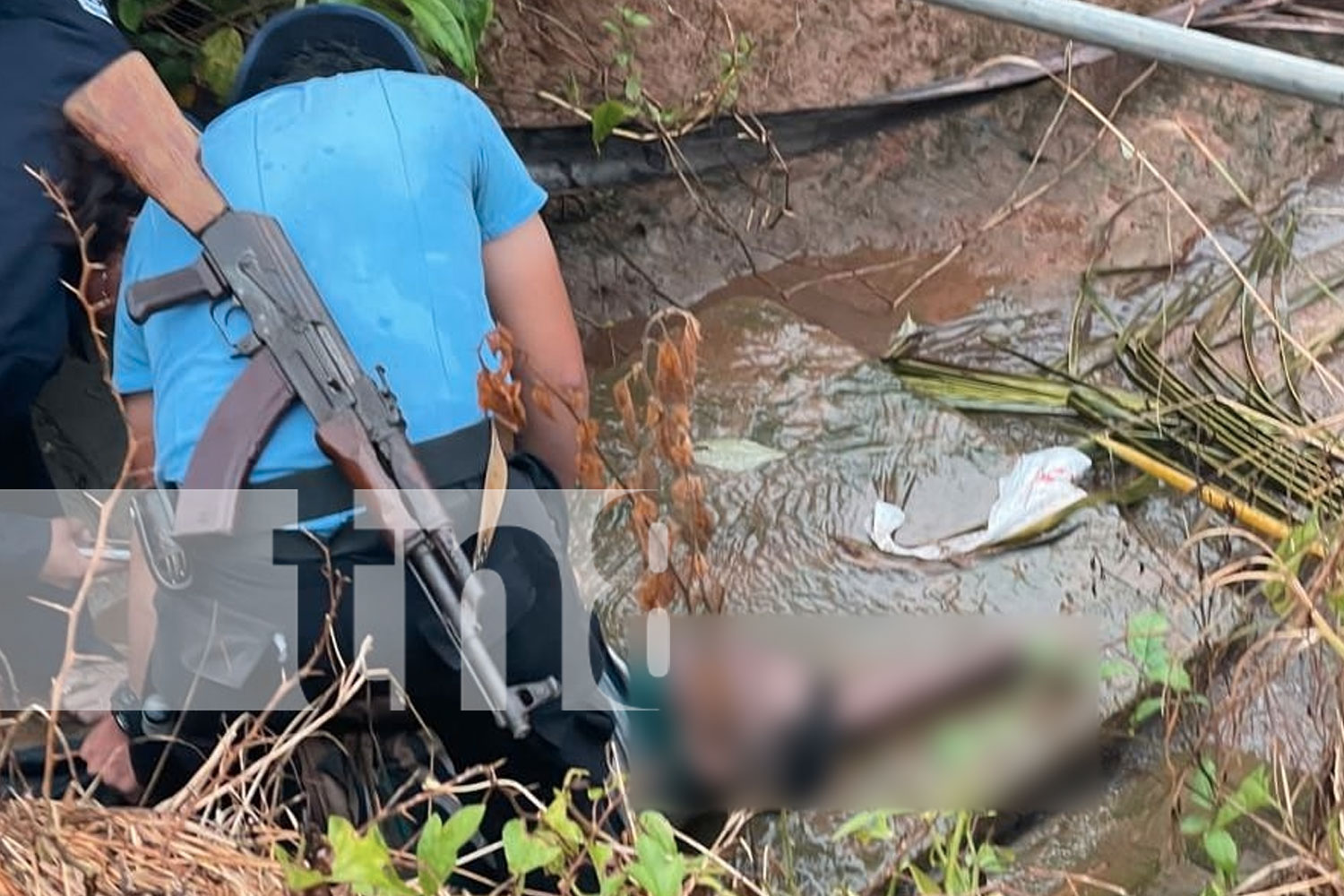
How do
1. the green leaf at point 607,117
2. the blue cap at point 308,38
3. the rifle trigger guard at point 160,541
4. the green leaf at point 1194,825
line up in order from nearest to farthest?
the green leaf at point 1194,825 < the rifle trigger guard at point 160,541 < the blue cap at point 308,38 < the green leaf at point 607,117

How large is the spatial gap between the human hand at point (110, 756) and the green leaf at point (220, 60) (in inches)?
50.7

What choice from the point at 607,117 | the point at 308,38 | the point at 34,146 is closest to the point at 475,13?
the point at 607,117

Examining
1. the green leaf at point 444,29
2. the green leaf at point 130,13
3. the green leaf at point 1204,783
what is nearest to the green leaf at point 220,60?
the green leaf at point 130,13

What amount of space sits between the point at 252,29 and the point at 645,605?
1.81 metres

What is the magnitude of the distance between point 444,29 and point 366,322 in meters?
1.04

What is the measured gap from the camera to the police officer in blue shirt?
1.89 m

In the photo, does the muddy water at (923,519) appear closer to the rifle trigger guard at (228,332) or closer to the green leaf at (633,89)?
the green leaf at (633,89)

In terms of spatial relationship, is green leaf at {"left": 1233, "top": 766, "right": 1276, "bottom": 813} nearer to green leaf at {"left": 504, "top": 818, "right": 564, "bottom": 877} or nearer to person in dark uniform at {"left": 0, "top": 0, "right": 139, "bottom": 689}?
green leaf at {"left": 504, "top": 818, "right": 564, "bottom": 877}

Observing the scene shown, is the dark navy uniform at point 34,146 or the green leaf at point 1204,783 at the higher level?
the dark navy uniform at point 34,146

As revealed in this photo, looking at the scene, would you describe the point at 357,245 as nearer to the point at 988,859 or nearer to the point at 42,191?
the point at 42,191

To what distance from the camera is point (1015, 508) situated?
8.73 ft

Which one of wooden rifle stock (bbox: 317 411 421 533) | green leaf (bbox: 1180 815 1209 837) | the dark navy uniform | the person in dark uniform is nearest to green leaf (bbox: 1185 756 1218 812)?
green leaf (bbox: 1180 815 1209 837)

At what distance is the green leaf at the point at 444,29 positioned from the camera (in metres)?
2.70

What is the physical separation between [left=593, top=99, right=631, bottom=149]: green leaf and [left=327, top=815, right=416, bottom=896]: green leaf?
7.17ft
